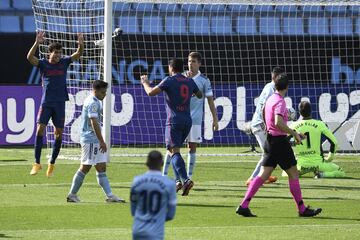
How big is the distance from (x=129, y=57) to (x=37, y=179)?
9.09 meters

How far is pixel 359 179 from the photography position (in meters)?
19.4

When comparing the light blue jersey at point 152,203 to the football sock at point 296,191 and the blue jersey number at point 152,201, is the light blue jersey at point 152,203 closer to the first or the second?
the blue jersey number at point 152,201

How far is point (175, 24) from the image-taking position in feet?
92.1

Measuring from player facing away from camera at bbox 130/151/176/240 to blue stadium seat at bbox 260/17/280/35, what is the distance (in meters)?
19.5

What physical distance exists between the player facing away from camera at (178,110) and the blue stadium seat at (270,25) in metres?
12.3

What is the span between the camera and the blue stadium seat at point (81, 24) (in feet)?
83.0

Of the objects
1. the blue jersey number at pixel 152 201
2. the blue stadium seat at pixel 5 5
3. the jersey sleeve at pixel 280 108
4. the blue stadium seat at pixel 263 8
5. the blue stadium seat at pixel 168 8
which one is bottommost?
the blue jersey number at pixel 152 201

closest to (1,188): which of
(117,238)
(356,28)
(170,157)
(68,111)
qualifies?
(170,157)

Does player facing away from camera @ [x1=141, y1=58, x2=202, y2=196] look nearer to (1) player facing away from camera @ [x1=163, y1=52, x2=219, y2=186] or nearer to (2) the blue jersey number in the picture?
(1) player facing away from camera @ [x1=163, y1=52, x2=219, y2=186]

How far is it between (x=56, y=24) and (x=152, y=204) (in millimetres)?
16549

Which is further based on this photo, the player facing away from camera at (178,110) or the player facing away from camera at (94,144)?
the player facing away from camera at (178,110)

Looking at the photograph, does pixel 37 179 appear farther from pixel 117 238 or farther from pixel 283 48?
pixel 283 48

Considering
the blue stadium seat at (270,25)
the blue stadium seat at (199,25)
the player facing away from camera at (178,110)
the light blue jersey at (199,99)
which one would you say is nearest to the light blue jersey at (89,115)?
the player facing away from camera at (178,110)

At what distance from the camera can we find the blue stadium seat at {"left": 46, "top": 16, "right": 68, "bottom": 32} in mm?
25016
